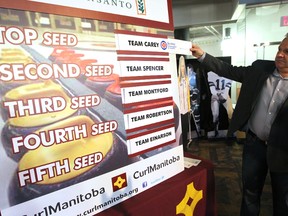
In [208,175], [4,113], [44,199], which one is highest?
[4,113]

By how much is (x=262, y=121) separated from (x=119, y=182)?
1.02 m

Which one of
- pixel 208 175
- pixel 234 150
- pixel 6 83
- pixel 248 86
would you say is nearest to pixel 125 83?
pixel 6 83

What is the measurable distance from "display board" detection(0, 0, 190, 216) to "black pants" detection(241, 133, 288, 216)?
29.7 inches

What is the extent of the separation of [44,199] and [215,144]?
370 centimetres

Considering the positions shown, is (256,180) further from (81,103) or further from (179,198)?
(81,103)

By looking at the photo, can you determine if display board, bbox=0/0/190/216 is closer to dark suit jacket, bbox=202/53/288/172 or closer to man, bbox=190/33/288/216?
man, bbox=190/33/288/216

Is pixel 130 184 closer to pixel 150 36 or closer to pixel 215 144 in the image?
pixel 150 36

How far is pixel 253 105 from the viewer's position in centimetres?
146

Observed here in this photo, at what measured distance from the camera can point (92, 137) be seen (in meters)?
0.86

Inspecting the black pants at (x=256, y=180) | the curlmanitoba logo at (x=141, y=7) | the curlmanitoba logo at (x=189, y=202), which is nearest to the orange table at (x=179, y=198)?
the curlmanitoba logo at (x=189, y=202)

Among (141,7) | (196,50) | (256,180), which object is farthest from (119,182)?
(256,180)

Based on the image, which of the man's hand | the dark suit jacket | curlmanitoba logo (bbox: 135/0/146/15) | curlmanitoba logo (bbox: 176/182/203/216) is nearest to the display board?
curlmanitoba logo (bbox: 135/0/146/15)

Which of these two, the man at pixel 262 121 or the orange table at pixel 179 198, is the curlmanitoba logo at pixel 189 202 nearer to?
the orange table at pixel 179 198

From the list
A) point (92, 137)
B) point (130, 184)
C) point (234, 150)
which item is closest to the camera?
point (92, 137)
